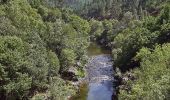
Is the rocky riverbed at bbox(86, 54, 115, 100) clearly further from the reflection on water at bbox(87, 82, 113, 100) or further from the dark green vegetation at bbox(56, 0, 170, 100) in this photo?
the dark green vegetation at bbox(56, 0, 170, 100)

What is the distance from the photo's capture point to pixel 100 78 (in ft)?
330

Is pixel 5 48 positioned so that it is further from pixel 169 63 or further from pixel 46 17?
pixel 46 17

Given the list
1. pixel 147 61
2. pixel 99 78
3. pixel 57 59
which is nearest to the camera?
pixel 147 61

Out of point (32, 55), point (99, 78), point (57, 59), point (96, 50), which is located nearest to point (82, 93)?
point (57, 59)

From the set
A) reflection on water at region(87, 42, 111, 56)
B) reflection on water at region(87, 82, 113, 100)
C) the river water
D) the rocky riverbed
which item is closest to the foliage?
reflection on water at region(87, 82, 113, 100)

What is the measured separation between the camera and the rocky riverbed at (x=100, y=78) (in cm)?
8682

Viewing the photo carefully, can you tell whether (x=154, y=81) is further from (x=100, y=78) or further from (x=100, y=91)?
(x=100, y=78)

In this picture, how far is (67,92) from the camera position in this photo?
76062 millimetres

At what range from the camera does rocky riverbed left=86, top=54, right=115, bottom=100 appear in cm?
8682

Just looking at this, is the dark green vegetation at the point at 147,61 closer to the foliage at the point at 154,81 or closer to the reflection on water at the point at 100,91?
the foliage at the point at 154,81

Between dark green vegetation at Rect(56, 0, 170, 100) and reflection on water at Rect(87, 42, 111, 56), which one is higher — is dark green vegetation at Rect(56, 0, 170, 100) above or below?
below

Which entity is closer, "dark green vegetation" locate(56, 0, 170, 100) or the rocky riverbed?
"dark green vegetation" locate(56, 0, 170, 100)

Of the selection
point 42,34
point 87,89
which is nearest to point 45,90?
point 87,89

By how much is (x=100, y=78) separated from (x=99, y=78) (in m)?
0.28
